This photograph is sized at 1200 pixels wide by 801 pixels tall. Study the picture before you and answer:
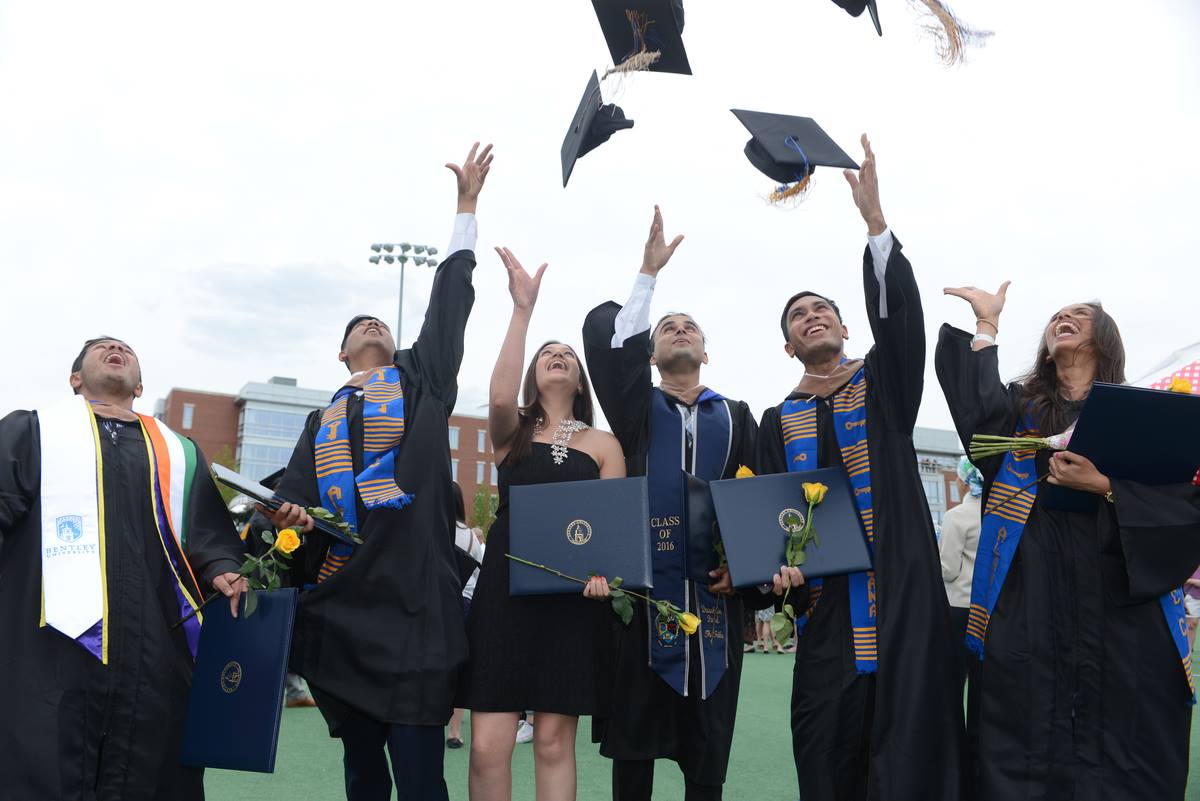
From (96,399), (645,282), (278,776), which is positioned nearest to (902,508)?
(645,282)

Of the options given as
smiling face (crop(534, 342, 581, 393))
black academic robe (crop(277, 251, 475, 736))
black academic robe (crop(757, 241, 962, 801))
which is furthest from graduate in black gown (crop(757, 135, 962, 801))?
black academic robe (crop(277, 251, 475, 736))

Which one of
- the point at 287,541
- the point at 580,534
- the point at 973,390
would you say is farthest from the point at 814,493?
the point at 287,541

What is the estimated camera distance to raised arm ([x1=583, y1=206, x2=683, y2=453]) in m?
3.78

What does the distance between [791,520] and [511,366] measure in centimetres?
115

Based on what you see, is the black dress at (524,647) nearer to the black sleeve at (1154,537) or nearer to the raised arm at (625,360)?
the raised arm at (625,360)

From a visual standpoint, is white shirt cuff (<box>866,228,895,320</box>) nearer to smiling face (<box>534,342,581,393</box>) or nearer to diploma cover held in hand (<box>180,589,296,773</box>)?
smiling face (<box>534,342,581,393</box>)

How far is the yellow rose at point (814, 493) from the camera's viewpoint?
329 cm

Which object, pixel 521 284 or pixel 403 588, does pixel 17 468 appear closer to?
pixel 403 588

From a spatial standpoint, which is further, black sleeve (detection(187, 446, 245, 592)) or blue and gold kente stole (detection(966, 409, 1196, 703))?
black sleeve (detection(187, 446, 245, 592))

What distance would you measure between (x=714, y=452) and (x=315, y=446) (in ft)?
4.84

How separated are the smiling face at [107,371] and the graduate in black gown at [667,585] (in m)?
1.78

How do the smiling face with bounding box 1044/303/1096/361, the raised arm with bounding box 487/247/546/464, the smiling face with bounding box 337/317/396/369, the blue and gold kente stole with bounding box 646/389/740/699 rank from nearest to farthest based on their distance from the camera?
1. the smiling face with bounding box 1044/303/1096/361
2. the blue and gold kente stole with bounding box 646/389/740/699
3. the raised arm with bounding box 487/247/546/464
4. the smiling face with bounding box 337/317/396/369

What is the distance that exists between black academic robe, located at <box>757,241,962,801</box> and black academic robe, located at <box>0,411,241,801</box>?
2098mm

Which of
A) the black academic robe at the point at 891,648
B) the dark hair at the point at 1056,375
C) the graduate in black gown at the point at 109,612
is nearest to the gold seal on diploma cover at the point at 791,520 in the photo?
the black academic robe at the point at 891,648
